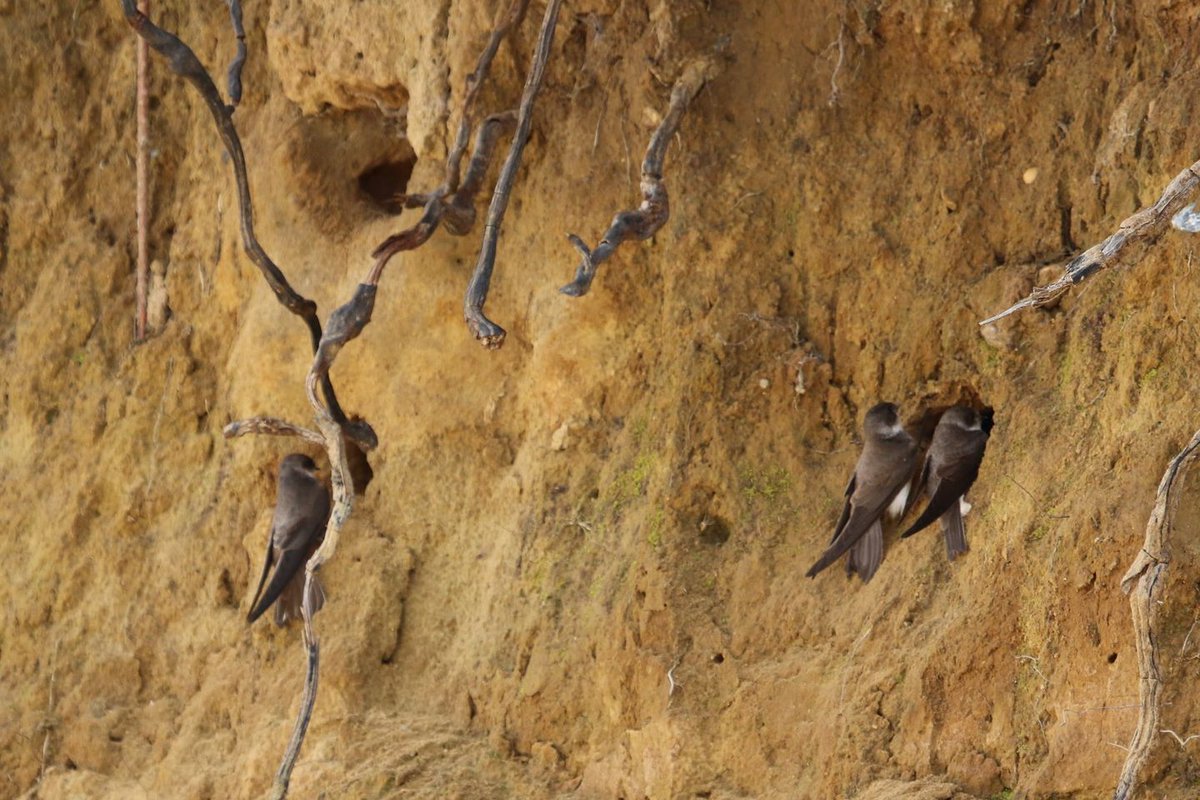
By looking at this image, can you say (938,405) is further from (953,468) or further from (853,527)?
(853,527)

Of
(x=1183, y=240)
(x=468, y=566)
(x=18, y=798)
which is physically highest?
(x=1183, y=240)

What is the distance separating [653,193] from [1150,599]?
1.83m

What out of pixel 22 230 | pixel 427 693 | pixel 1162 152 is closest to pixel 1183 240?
pixel 1162 152

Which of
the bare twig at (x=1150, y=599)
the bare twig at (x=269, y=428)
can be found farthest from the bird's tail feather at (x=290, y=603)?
the bare twig at (x=1150, y=599)

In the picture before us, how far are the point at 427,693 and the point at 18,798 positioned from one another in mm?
1578

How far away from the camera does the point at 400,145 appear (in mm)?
5816

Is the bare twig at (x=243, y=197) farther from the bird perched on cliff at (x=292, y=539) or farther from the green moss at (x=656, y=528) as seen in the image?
the green moss at (x=656, y=528)

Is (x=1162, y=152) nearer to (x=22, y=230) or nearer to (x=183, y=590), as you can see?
(x=183, y=590)

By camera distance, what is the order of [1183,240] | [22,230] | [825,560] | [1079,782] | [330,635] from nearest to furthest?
[1079,782], [1183,240], [825,560], [330,635], [22,230]

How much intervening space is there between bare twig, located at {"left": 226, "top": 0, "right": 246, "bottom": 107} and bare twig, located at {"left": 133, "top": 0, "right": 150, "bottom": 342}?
23.9 inches

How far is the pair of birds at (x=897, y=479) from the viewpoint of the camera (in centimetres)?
433

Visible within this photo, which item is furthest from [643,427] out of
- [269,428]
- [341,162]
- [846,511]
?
[341,162]

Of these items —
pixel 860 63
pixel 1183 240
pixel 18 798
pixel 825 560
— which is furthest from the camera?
pixel 18 798

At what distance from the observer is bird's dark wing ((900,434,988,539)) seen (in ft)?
14.1
